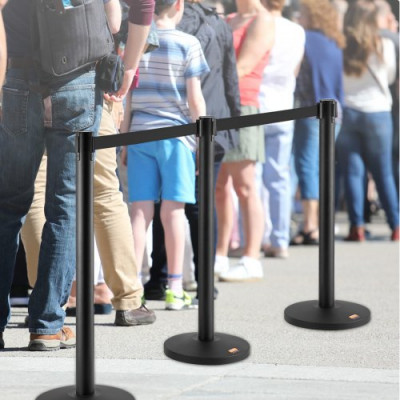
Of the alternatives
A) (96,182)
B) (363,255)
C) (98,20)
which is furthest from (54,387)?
(363,255)

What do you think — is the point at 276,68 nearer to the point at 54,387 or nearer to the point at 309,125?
the point at 309,125

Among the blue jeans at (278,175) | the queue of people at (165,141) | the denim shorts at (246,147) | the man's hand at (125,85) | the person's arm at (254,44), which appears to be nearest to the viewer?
the queue of people at (165,141)

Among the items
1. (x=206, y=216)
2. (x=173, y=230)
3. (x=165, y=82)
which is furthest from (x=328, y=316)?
(x=165, y=82)

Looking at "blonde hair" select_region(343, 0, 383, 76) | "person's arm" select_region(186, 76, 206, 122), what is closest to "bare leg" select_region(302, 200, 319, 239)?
"blonde hair" select_region(343, 0, 383, 76)

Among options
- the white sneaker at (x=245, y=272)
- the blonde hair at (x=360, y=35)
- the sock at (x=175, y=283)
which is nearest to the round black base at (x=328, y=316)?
the sock at (x=175, y=283)

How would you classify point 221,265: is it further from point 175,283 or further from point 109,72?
point 109,72

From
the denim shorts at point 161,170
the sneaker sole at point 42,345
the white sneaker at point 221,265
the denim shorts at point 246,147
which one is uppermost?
the denim shorts at point 246,147

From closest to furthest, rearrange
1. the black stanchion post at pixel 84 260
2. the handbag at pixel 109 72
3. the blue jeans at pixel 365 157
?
the black stanchion post at pixel 84 260
the handbag at pixel 109 72
the blue jeans at pixel 365 157

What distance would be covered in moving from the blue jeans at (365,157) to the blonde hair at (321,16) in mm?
995

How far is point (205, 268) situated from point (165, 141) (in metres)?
1.57

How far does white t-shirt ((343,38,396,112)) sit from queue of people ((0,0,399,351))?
2cm

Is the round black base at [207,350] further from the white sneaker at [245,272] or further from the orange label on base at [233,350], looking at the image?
the white sneaker at [245,272]

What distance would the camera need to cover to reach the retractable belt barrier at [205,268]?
366 centimetres

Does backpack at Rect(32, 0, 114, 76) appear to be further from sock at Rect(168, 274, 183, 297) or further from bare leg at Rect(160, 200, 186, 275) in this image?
sock at Rect(168, 274, 183, 297)
